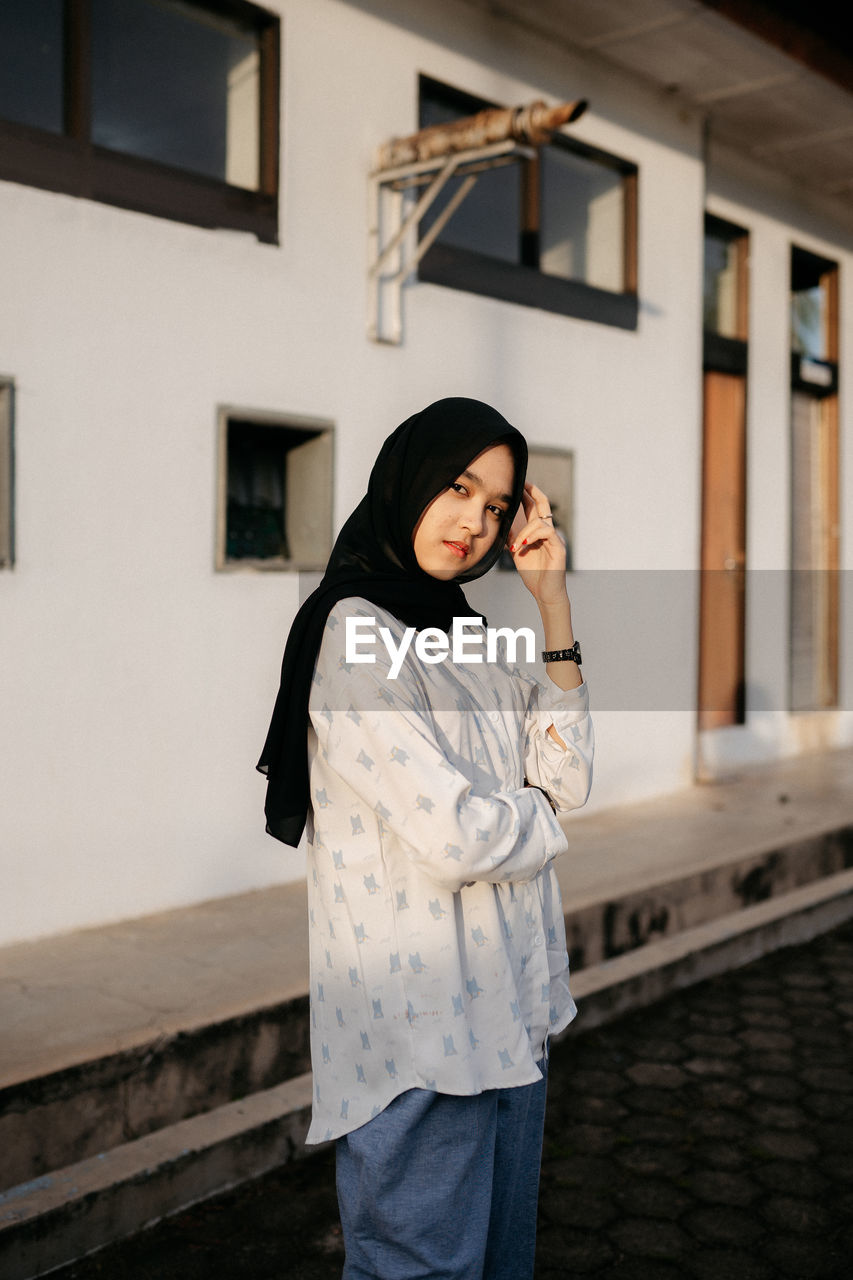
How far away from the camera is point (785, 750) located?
349 inches

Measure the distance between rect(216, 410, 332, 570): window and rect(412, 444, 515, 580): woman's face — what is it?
10.7 feet

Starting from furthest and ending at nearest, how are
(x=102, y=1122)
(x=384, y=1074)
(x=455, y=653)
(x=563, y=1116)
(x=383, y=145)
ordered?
(x=383, y=145), (x=563, y=1116), (x=102, y=1122), (x=455, y=653), (x=384, y=1074)

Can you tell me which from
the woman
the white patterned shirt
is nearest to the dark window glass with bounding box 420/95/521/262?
the woman

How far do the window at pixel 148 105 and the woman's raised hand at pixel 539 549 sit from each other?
10.4ft

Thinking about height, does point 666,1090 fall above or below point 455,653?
below

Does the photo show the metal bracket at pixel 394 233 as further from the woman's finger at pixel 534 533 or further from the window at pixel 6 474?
the woman's finger at pixel 534 533

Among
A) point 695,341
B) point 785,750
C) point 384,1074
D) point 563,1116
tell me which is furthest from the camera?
point 785,750

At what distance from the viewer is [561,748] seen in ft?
6.24

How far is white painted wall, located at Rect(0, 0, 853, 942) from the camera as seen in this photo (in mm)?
4324

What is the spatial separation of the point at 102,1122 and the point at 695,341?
6.07 metres

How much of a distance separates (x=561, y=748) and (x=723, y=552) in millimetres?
6702

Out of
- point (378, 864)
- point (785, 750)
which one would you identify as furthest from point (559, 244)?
point (378, 864)

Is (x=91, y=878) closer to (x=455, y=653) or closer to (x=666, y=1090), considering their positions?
(x=666, y=1090)

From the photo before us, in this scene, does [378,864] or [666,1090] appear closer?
[378,864]
